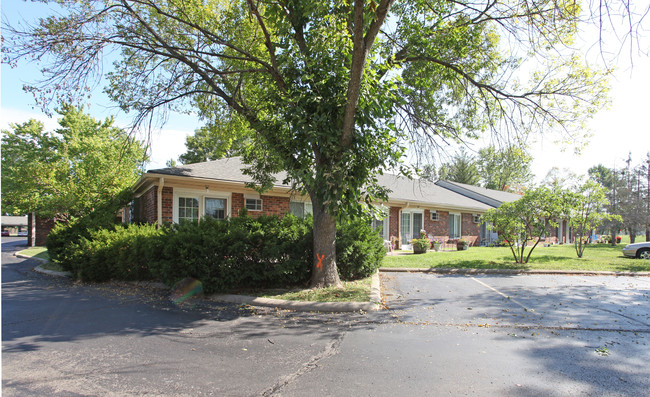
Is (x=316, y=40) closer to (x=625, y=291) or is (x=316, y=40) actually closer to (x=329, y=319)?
(x=329, y=319)

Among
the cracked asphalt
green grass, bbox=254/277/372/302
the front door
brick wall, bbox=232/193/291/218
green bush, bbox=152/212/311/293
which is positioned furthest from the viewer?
the front door

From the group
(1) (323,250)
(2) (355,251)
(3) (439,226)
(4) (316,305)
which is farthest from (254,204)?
(3) (439,226)

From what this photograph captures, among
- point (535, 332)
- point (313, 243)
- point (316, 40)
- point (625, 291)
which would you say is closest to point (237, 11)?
point (316, 40)

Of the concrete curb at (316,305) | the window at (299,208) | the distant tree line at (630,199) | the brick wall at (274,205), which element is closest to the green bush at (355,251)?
the concrete curb at (316,305)

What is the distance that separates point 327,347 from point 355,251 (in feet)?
14.9

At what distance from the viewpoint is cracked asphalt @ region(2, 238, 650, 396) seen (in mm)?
3604

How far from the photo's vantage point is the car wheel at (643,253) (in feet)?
57.8

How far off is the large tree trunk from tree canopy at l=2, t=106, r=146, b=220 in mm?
5276

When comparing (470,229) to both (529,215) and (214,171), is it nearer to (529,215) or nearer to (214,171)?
(529,215)

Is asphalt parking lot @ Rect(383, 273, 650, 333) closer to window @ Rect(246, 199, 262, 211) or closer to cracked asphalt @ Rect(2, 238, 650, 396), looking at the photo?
cracked asphalt @ Rect(2, 238, 650, 396)

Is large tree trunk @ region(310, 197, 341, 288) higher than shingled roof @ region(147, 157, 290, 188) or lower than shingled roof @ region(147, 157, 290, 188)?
lower

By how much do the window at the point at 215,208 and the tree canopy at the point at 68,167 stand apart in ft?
9.41

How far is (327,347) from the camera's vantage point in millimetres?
4715

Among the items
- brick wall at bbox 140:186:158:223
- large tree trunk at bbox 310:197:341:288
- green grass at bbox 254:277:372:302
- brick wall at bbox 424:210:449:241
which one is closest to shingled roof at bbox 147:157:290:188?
brick wall at bbox 140:186:158:223
